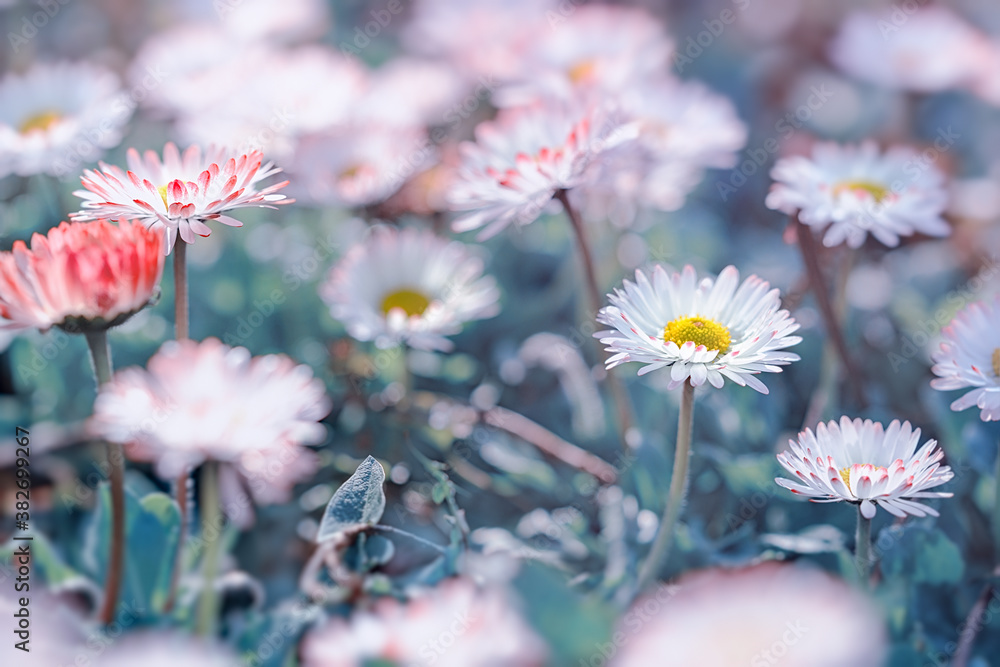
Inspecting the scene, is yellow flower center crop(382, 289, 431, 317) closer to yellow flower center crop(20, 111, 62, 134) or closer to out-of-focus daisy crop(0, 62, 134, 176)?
out-of-focus daisy crop(0, 62, 134, 176)

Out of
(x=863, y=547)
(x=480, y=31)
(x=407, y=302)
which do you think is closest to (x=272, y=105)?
(x=407, y=302)

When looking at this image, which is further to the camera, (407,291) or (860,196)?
(407,291)

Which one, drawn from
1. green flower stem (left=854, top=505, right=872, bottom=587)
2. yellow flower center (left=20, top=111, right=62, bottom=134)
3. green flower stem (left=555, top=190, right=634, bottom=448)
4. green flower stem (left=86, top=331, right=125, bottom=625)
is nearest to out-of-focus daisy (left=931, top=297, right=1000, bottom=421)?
green flower stem (left=854, top=505, right=872, bottom=587)

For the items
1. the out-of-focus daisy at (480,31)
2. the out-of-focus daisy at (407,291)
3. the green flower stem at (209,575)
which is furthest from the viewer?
the out-of-focus daisy at (480,31)

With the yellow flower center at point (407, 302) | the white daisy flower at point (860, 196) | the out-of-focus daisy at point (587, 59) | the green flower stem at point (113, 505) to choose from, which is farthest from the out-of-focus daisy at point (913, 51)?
the green flower stem at point (113, 505)

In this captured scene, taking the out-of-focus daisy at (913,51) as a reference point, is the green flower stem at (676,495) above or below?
below

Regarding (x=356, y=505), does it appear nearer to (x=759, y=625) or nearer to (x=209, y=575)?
(x=209, y=575)

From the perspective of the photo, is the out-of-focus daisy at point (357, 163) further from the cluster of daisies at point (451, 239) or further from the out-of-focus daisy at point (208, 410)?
the out-of-focus daisy at point (208, 410)

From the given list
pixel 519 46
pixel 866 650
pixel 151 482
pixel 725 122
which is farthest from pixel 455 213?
pixel 866 650
